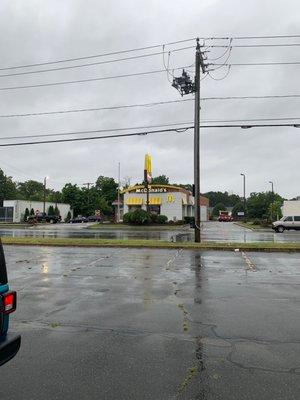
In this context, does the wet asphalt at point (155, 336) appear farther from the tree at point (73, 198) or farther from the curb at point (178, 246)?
the tree at point (73, 198)

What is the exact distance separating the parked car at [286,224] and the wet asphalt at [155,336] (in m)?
32.1

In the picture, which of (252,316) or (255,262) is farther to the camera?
(255,262)

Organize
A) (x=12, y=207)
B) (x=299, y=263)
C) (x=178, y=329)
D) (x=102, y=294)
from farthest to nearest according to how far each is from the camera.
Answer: (x=12, y=207) → (x=299, y=263) → (x=102, y=294) → (x=178, y=329)

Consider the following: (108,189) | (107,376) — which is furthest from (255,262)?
(108,189)

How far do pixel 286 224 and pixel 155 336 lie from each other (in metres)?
40.2

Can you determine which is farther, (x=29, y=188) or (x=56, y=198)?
(x=29, y=188)

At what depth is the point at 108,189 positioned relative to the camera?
127 m

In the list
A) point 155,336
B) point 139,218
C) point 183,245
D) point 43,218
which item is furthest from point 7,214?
point 155,336

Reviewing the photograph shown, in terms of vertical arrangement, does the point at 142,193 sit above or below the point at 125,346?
above

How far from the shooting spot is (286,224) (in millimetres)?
44312

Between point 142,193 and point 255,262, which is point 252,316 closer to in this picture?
point 255,262

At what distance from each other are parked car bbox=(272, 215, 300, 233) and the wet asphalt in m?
32.1

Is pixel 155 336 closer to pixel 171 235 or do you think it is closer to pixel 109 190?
pixel 171 235

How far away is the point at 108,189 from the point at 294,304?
11902cm
